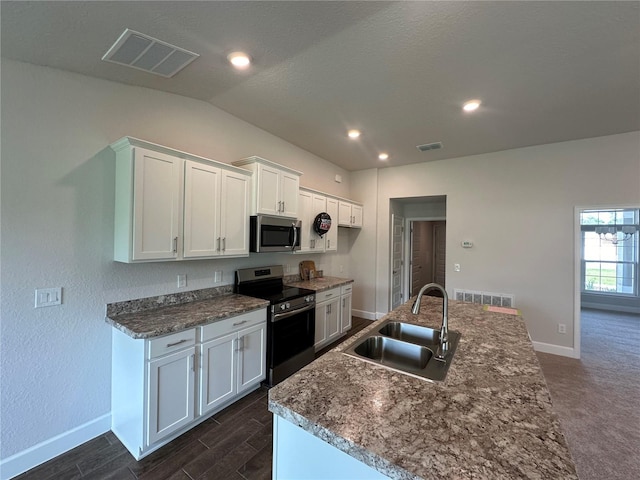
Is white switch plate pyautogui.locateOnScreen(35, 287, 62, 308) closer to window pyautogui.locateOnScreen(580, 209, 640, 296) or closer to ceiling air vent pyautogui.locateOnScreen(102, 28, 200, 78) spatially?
ceiling air vent pyautogui.locateOnScreen(102, 28, 200, 78)

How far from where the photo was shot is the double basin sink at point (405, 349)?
1.40 metres

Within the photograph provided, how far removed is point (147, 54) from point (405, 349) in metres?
2.74

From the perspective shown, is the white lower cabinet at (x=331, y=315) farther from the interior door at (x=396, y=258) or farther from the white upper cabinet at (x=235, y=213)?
the interior door at (x=396, y=258)

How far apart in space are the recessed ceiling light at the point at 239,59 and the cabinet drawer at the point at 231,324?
214 centimetres

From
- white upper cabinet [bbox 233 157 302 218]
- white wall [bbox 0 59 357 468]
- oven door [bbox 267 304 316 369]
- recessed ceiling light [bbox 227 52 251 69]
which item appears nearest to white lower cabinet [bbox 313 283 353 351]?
oven door [bbox 267 304 316 369]

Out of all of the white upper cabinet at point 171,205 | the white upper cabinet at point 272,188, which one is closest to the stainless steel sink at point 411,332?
the white upper cabinet at point 171,205

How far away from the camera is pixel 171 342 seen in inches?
78.7

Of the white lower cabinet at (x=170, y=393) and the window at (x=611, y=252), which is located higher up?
the window at (x=611, y=252)

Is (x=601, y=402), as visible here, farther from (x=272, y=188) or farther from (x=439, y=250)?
(x=439, y=250)

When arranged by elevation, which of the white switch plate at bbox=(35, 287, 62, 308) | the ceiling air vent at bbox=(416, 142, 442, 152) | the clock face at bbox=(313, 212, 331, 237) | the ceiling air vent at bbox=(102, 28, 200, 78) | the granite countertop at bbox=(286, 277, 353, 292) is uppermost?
the ceiling air vent at bbox=(416, 142, 442, 152)

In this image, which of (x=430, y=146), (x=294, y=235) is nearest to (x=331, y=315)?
(x=294, y=235)

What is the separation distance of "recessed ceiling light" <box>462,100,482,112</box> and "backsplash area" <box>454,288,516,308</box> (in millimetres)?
2733

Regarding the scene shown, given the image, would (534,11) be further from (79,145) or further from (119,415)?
(119,415)

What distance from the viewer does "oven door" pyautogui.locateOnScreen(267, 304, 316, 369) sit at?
9.20 ft
